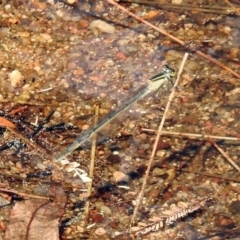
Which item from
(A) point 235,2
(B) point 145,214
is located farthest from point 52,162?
(A) point 235,2

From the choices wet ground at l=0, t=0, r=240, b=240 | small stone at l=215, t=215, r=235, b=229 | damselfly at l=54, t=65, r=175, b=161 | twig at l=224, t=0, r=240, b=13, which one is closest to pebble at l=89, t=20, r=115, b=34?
wet ground at l=0, t=0, r=240, b=240

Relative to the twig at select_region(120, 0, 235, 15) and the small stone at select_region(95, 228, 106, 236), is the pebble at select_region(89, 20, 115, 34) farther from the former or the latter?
the small stone at select_region(95, 228, 106, 236)

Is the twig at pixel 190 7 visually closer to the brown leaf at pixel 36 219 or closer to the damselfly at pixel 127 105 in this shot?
the damselfly at pixel 127 105

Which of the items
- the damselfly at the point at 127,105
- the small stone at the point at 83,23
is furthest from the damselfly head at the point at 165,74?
the small stone at the point at 83,23

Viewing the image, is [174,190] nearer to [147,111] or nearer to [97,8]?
[147,111]

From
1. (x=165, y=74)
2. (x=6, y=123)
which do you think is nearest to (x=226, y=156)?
(x=165, y=74)
